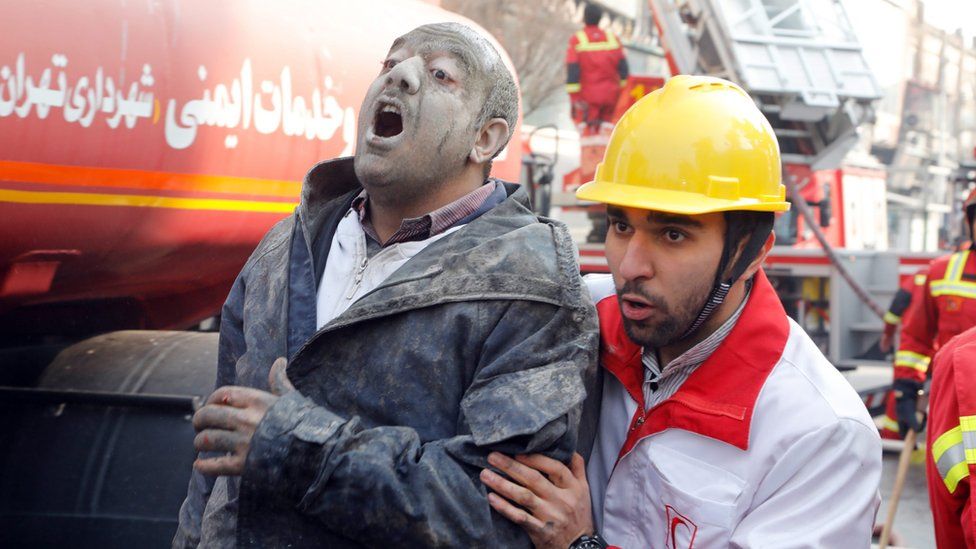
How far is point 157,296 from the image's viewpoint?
13.0 ft

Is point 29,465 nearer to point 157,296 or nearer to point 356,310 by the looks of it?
point 157,296

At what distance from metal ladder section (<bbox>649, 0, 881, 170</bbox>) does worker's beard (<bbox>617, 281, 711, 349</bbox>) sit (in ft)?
27.1

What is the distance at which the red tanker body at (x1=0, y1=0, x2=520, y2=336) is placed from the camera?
112 inches

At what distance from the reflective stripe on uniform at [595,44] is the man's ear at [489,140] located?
948cm

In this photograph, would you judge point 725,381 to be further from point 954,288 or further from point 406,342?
point 954,288

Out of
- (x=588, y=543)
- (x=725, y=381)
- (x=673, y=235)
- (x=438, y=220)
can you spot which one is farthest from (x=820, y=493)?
(x=438, y=220)

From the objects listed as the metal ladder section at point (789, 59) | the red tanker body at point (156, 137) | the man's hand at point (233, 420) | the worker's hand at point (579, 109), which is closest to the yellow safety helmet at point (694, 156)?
the man's hand at point (233, 420)

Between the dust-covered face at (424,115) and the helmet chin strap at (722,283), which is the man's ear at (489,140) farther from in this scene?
the helmet chin strap at (722,283)

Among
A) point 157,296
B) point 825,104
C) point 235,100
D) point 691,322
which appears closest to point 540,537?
point 691,322

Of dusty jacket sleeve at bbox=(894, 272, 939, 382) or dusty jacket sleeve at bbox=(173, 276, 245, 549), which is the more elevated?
dusty jacket sleeve at bbox=(173, 276, 245, 549)

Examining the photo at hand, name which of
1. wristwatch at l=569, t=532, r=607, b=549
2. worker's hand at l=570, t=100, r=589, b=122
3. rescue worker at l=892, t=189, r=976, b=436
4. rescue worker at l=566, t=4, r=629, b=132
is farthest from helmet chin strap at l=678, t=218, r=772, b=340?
worker's hand at l=570, t=100, r=589, b=122

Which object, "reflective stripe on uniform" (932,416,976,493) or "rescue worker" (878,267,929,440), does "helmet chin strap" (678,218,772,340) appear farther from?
"rescue worker" (878,267,929,440)

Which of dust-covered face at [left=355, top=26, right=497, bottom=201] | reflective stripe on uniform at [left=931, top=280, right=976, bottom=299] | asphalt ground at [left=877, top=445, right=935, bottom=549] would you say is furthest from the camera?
asphalt ground at [left=877, top=445, right=935, bottom=549]

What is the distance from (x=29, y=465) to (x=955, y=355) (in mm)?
2385
